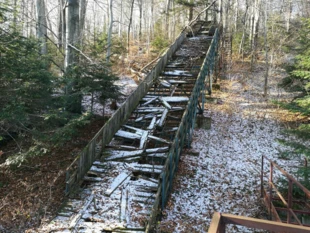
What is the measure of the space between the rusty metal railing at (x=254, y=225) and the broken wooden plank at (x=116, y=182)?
5.12 meters

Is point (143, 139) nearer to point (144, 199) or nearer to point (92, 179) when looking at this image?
point (92, 179)

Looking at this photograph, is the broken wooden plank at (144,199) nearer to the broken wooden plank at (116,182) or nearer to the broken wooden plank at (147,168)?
the broken wooden plank at (116,182)

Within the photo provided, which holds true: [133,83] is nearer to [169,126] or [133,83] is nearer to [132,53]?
[132,53]

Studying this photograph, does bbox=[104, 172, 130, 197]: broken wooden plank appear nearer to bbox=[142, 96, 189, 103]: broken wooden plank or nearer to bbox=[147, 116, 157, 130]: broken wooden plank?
bbox=[147, 116, 157, 130]: broken wooden plank

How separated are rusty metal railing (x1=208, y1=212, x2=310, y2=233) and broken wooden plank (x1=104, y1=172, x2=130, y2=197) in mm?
5116

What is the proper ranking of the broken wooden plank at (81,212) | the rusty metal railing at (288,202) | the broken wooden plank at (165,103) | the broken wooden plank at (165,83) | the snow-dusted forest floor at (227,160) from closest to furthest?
the rusty metal railing at (288,202), the broken wooden plank at (81,212), the snow-dusted forest floor at (227,160), the broken wooden plank at (165,103), the broken wooden plank at (165,83)

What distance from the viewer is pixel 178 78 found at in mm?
14094

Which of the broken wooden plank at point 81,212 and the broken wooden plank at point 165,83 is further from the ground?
the broken wooden plank at point 165,83

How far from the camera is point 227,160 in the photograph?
37.6 feet

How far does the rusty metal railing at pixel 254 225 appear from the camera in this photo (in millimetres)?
1758

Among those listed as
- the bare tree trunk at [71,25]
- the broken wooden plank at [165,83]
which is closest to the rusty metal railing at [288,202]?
the broken wooden plank at [165,83]

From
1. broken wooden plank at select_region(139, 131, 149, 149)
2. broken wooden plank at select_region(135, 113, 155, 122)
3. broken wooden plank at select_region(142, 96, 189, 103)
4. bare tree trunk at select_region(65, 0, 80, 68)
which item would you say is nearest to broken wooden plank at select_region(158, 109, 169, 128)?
broken wooden plank at select_region(135, 113, 155, 122)

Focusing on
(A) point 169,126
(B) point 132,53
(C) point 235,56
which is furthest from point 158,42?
(A) point 169,126

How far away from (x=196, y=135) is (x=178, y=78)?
9.83ft
